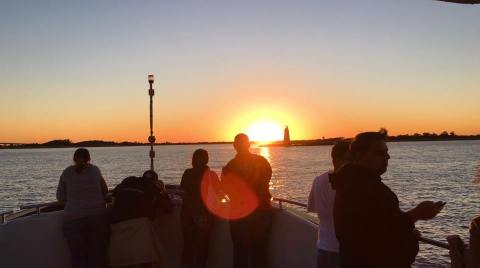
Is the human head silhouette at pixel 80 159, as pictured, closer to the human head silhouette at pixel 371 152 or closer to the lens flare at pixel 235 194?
the lens flare at pixel 235 194

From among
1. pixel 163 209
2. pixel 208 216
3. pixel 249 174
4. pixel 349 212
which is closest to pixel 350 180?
pixel 349 212

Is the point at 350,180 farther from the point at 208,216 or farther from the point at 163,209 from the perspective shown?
the point at 163,209

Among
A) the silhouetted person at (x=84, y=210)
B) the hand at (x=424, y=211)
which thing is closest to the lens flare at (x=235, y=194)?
the silhouetted person at (x=84, y=210)

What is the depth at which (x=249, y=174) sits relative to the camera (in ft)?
18.5

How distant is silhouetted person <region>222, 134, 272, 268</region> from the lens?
5.66 m

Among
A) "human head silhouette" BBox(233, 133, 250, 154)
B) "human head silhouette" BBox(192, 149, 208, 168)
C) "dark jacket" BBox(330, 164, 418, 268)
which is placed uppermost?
"human head silhouette" BBox(233, 133, 250, 154)

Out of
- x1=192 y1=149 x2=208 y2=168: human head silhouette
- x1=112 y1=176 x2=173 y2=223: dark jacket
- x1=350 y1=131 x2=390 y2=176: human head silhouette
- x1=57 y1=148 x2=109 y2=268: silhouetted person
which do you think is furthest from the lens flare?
x1=350 y1=131 x2=390 y2=176: human head silhouette

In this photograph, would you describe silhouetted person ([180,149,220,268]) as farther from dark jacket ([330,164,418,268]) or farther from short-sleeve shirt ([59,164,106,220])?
dark jacket ([330,164,418,268])

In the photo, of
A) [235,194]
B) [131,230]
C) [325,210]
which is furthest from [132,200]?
[325,210]

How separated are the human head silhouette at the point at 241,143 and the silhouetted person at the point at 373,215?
2.81 metres

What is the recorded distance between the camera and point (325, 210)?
429 cm

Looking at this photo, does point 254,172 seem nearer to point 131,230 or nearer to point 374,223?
point 131,230

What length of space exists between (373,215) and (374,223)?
0.04 m

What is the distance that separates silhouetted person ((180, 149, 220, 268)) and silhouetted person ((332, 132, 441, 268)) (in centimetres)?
358
